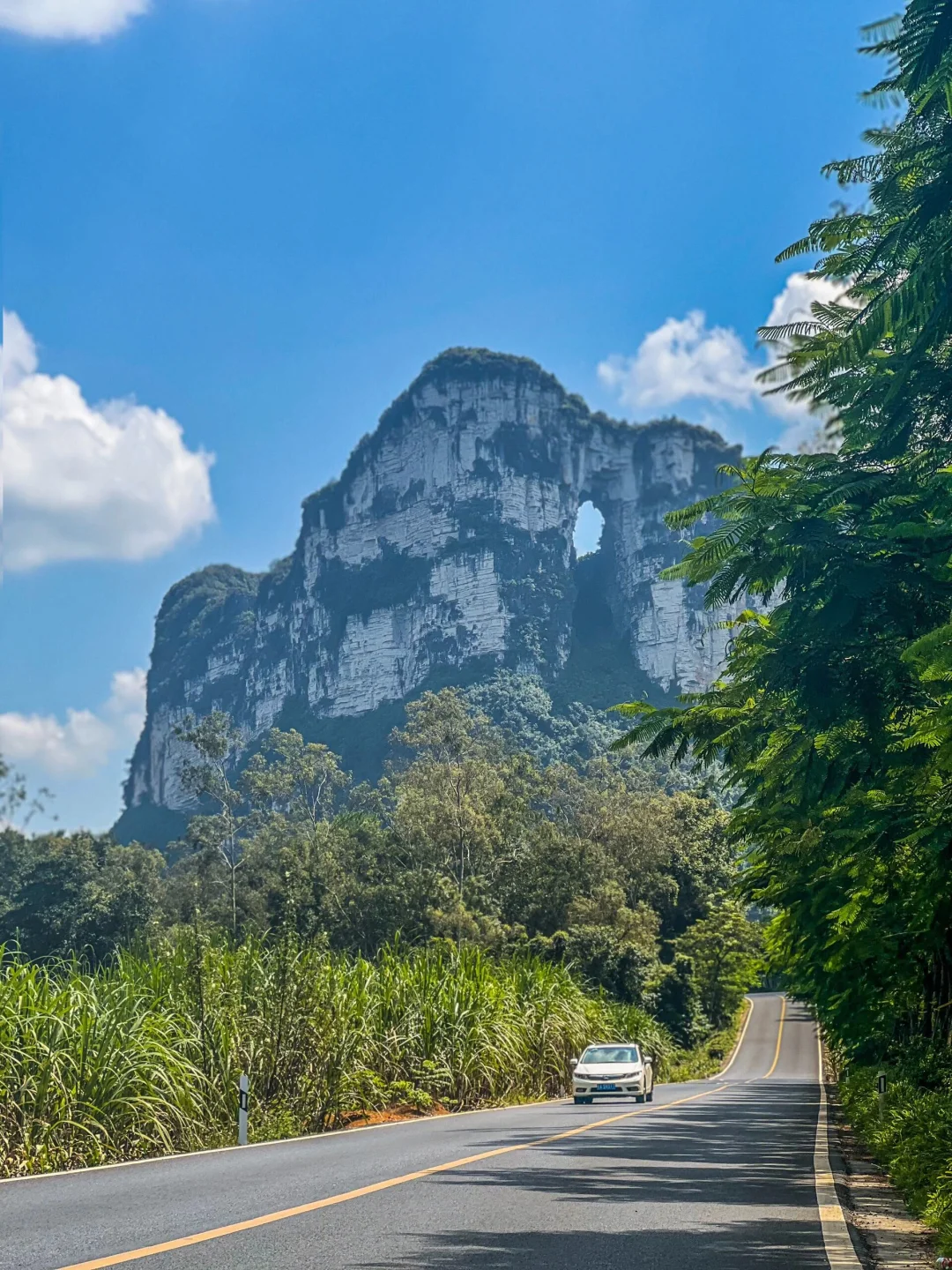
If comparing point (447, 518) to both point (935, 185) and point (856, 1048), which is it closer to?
point (856, 1048)

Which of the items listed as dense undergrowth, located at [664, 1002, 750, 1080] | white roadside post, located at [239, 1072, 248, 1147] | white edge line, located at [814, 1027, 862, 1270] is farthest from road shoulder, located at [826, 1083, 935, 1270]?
dense undergrowth, located at [664, 1002, 750, 1080]

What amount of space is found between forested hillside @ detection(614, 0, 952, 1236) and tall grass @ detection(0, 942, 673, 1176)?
246 inches

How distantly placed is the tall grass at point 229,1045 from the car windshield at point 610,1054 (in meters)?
1.28

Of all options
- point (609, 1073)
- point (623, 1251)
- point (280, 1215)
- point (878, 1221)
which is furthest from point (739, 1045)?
point (623, 1251)

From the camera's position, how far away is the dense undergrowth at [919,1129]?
8266mm

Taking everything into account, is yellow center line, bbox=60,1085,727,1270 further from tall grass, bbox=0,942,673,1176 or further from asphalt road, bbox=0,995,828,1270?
tall grass, bbox=0,942,673,1176

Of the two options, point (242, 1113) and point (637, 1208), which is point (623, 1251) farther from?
point (242, 1113)

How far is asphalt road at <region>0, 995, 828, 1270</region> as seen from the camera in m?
6.52

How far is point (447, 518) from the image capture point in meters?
198

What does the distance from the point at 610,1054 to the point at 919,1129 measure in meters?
14.0

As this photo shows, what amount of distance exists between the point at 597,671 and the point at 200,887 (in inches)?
5004

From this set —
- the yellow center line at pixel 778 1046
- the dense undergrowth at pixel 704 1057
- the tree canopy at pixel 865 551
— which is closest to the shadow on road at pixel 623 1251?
the tree canopy at pixel 865 551

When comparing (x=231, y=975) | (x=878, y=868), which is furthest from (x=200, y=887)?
(x=878, y=868)

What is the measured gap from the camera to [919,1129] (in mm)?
10750
